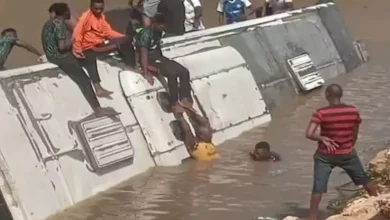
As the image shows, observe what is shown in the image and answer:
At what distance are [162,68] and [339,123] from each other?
4.34 metres

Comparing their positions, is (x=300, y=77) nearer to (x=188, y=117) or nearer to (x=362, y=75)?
(x=362, y=75)

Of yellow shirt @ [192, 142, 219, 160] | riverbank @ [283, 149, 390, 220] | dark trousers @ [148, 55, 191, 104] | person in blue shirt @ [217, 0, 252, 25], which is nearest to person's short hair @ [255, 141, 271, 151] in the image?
yellow shirt @ [192, 142, 219, 160]

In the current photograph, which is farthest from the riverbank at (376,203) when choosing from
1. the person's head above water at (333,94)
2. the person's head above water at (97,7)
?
the person's head above water at (97,7)

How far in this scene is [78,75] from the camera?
36.1 ft

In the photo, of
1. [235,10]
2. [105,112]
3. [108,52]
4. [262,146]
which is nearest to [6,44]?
[108,52]

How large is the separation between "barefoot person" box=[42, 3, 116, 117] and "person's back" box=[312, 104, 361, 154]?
352 cm

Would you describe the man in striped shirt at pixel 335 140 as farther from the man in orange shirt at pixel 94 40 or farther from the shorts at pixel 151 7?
the shorts at pixel 151 7

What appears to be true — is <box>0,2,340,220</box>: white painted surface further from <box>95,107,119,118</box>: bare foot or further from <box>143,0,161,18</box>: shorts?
<box>143,0,161,18</box>: shorts

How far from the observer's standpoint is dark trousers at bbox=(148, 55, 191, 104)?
1214cm

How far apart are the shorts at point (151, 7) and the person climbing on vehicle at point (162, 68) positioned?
0.72 meters

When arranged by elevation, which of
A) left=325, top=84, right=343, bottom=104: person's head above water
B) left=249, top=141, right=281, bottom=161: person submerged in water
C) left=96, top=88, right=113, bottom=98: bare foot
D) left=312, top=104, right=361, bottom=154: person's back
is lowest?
left=249, top=141, right=281, bottom=161: person submerged in water

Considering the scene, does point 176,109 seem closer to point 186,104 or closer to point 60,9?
point 186,104

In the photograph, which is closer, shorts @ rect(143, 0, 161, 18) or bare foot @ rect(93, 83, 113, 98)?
bare foot @ rect(93, 83, 113, 98)

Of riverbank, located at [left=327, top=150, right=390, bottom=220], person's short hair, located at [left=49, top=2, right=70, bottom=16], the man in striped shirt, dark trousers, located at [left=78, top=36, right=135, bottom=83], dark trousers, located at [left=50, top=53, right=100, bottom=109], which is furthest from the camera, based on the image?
dark trousers, located at [left=78, top=36, right=135, bottom=83]
